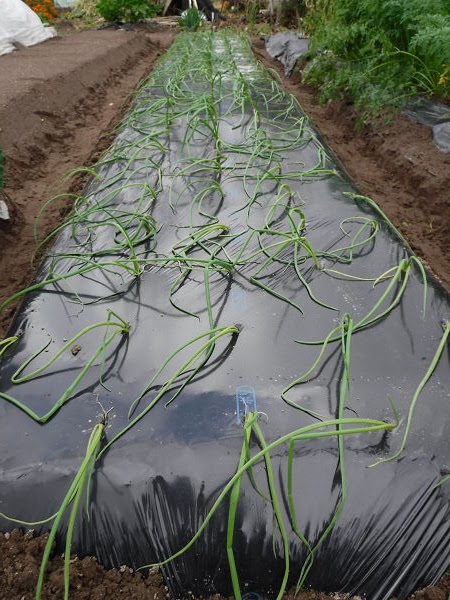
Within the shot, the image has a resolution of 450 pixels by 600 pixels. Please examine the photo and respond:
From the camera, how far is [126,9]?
468 inches

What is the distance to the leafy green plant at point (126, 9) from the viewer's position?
1167 centimetres

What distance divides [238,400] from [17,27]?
31.8 ft

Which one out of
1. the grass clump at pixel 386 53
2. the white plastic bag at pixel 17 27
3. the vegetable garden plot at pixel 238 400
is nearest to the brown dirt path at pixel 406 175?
the grass clump at pixel 386 53

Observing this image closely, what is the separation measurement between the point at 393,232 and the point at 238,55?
5.77 meters

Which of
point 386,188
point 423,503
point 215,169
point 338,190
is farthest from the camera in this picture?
point 386,188

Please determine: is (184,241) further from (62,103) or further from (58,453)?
(62,103)

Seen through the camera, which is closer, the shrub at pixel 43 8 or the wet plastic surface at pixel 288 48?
the wet plastic surface at pixel 288 48

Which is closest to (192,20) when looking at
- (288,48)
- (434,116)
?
(288,48)

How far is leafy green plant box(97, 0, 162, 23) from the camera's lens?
11672 millimetres

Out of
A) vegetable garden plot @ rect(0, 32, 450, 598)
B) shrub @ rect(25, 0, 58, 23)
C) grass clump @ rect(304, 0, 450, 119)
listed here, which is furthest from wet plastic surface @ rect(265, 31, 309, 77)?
shrub @ rect(25, 0, 58, 23)

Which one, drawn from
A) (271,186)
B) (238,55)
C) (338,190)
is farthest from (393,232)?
(238,55)

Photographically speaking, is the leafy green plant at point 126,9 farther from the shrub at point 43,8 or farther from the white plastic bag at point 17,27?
the white plastic bag at point 17,27

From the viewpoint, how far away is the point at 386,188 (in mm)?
3396

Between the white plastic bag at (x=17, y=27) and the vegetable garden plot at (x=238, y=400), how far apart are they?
7754 millimetres
